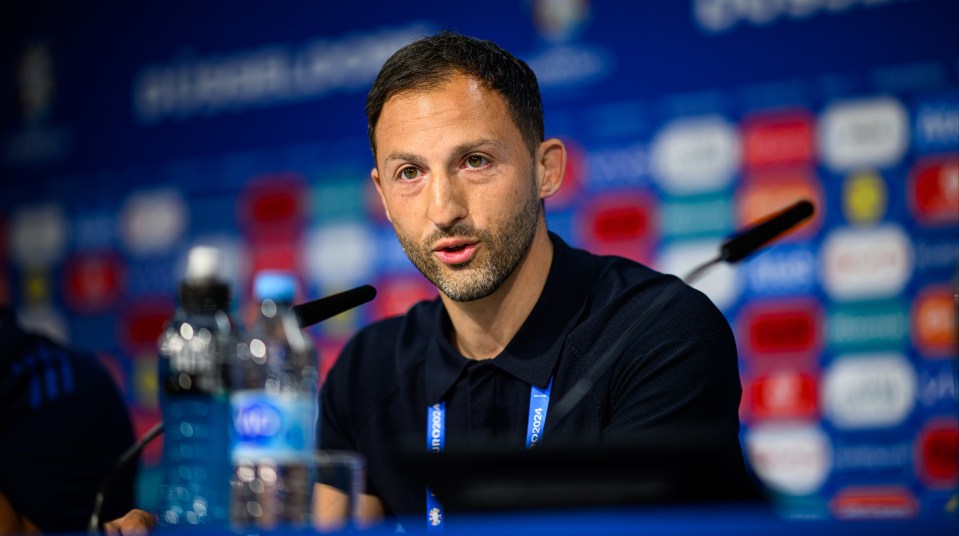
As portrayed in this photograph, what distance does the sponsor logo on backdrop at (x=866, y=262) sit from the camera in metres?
2.27

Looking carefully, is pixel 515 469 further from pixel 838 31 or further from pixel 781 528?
pixel 838 31

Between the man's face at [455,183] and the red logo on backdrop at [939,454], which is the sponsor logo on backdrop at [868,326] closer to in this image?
the red logo on backdrop at [939,454]

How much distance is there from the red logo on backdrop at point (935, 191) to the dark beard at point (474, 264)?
1.21 meters

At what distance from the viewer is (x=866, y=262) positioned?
7.54 feet

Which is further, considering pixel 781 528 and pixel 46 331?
pixel 46 331

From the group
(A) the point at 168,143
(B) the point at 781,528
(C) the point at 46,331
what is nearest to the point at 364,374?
(B) the point at 781,528

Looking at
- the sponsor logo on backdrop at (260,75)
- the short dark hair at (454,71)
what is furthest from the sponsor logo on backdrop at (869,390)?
the sponsor logo on backdrop at (260,75)

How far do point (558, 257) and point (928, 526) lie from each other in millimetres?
946

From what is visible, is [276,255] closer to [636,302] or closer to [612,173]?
[612,173]

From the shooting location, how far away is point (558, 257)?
4.87 feet

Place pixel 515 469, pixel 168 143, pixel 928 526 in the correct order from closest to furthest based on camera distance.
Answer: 1. pixel 928 526
2. pixel 515 469
3. pixel 168 143

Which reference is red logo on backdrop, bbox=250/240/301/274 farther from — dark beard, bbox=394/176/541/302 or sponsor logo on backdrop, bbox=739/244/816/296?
dark beard, bbox=394/176/541/302

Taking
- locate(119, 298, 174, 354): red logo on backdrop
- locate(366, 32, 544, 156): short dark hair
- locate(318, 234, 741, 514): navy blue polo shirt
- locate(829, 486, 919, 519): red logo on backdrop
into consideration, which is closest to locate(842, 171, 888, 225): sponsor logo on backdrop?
locate(829, 486, 919, 519): red logo on backdrop

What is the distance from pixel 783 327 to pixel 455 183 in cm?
128
